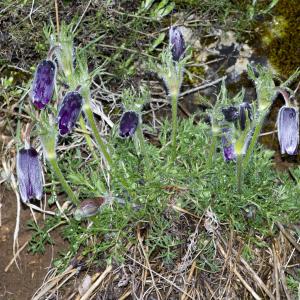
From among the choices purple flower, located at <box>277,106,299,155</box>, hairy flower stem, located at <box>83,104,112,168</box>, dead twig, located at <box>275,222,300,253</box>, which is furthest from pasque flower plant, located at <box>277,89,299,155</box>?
hairy flower stem, located at <box>83,104,112,168</box>

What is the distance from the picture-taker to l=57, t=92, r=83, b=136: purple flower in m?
2.59

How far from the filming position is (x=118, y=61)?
353 cm

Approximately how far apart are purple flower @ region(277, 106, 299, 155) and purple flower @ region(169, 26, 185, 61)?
451 millimetres

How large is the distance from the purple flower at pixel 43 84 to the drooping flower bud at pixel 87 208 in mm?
391

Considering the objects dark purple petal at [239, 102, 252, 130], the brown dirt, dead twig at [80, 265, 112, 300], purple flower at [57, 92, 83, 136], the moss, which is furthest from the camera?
the moss

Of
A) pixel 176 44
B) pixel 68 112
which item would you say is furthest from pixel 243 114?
pixel 68 112

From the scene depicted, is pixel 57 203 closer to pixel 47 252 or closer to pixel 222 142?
pixel 47 252

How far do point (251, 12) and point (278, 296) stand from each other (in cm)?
140

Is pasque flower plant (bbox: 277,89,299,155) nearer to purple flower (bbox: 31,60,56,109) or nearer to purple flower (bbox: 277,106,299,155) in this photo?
purple flower (bbox: 277,106,299,155)

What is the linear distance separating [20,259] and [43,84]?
84 cm

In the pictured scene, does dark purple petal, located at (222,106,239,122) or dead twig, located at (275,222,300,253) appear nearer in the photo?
dark purple petal, located at (222,106,239,122)

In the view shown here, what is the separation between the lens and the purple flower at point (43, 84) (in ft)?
8.83

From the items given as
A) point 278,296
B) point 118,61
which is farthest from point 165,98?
point 278,296

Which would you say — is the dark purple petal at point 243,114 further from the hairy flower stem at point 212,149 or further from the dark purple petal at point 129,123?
the dark purple petal at point 129,123
